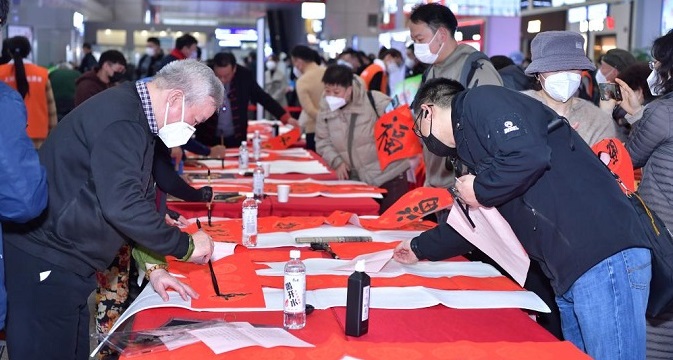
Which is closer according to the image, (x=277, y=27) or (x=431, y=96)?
(x=431, y=96)

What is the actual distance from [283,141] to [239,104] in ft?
2.52

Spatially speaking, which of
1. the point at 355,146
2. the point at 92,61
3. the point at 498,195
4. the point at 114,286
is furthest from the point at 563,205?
the point at 92,61

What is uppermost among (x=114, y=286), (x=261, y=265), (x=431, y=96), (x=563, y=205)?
(x=431, y=96)

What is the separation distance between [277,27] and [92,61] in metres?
12.0

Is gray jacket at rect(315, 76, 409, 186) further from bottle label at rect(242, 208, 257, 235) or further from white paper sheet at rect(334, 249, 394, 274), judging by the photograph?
white paper sheet at rect(334, 249, 394, 274)

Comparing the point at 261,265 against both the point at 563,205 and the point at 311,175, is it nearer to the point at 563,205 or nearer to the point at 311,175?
the point at 563,205

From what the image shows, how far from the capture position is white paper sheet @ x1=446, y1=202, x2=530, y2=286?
2330mm

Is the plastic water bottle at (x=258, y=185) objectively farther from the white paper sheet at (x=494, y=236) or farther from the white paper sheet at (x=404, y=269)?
the white paper sheet at (x=494, y=236)

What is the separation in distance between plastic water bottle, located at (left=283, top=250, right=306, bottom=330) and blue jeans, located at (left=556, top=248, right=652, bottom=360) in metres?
0.72

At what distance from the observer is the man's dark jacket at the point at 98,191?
2121 millimetres

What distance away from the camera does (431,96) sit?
236 cm

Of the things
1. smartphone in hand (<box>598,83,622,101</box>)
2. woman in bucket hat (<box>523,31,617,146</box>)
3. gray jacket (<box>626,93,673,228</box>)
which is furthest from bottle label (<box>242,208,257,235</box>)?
smartphone in hand (<box>598,83,622,101</box>)

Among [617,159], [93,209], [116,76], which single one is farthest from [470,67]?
[116,76]

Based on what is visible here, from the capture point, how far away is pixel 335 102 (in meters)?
5.09
